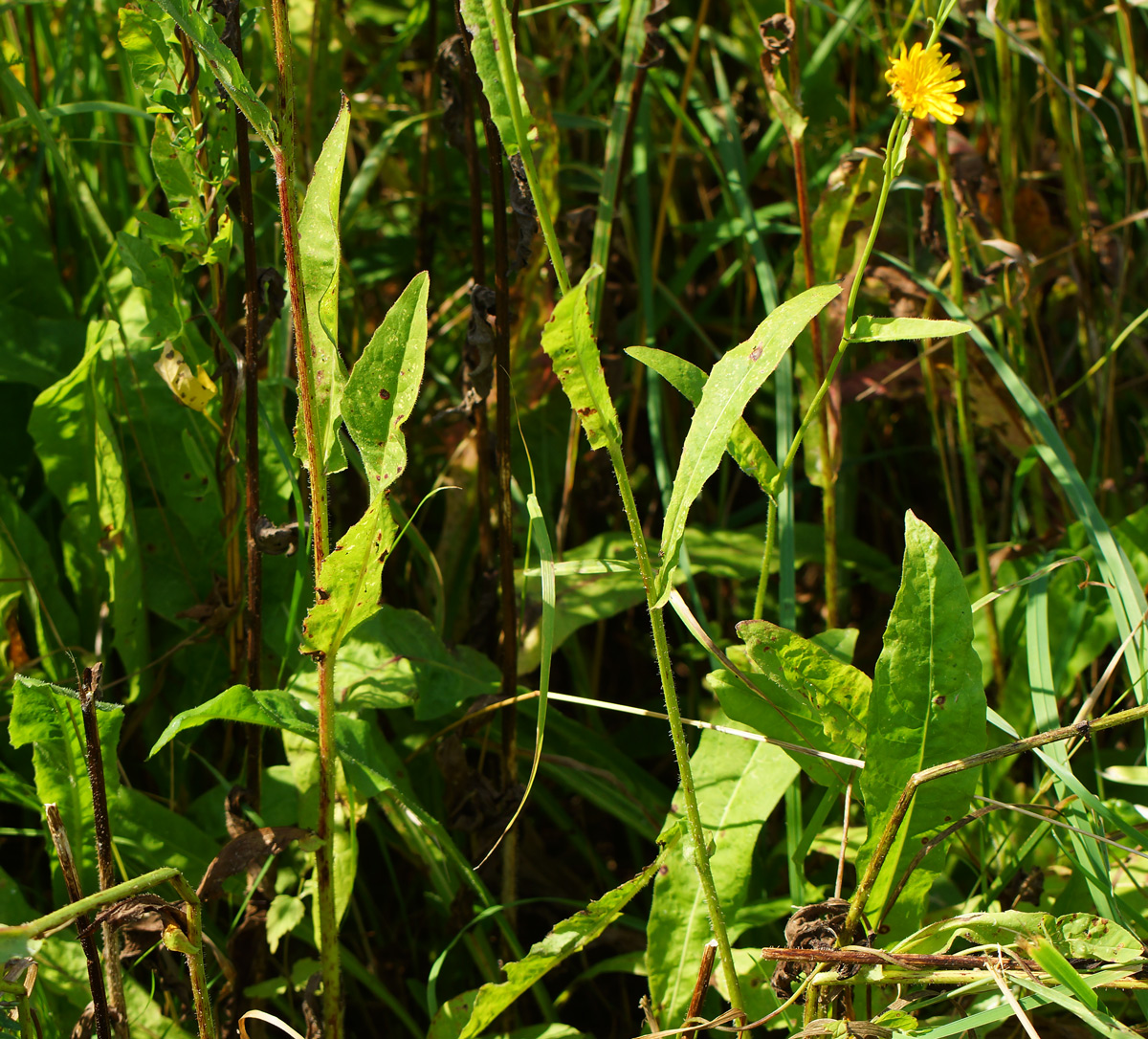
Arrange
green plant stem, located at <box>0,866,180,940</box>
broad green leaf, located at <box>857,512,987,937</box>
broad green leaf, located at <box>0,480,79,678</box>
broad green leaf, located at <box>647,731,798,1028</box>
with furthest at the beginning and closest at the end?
broad green leaf, located at <box>0,480,79,678</box>, broad green leaf, located at <box>647,731,798,1028</box>, broad green leaf, located at <box>857,512,987,937</box>, green plant stem, located at <box>0,866,180,940</box>

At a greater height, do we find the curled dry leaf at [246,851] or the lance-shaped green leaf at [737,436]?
the lance-shaped green leaf at [737,436]

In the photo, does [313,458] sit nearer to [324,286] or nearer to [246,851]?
[324,286]

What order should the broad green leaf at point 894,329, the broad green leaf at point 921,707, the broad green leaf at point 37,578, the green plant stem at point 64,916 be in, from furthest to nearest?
the broad green leaf at point 37,578 < the broad green leaf at point 921,707 < the broad green leaf at point 894,329 < the green plant stem at point 64,916

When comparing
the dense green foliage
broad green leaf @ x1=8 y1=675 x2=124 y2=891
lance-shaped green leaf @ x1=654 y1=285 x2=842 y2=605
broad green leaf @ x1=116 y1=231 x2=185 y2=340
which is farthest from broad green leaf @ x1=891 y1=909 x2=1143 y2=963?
broad green leaf @ x1=116 y1=231 x2=185 y2=340

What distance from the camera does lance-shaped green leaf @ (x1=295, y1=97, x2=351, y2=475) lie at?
0.74 meters

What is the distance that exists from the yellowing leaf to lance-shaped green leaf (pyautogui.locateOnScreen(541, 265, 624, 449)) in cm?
41

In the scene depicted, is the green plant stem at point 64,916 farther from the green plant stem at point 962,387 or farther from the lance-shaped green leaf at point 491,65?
the green plant stem at point 962,387

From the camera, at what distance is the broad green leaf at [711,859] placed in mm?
928

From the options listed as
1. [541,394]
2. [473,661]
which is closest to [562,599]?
[473,661]

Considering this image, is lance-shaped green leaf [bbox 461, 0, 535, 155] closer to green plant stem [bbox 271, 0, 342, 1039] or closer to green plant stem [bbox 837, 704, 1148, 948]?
green plant stem [bbox 271, 0, 342, 1039]

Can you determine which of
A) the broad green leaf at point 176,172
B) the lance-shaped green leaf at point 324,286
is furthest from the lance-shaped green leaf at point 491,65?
the broad green leaf at point 176,172

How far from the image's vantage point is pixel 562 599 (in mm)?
1162

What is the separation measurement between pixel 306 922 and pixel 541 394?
0.68 metres

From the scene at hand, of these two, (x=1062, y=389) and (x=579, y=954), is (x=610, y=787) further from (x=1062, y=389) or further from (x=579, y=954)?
(x=1062, y=389)
